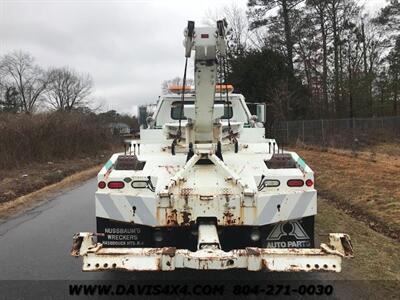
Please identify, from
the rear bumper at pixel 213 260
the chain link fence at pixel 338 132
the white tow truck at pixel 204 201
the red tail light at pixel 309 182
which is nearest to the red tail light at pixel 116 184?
the white tow truck at pixel 204 201

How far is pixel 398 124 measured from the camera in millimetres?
37188

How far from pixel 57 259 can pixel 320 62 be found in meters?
36.7

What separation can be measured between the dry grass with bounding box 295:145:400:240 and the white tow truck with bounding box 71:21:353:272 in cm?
316

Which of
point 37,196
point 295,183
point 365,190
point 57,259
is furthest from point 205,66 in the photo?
point 37,196

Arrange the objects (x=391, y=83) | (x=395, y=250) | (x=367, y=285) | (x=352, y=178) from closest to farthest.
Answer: (x=367, y=285)
(x=395, y=250)
(x=352, y=178)
(x=391, y=83)

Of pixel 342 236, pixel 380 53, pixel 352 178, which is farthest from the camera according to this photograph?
pixel 380 53

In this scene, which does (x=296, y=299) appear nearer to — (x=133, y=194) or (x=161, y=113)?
(x=133, y=194)

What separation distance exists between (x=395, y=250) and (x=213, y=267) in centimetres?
362

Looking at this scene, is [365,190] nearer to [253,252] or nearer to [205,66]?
[205,66]

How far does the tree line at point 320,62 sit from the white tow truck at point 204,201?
28682 millimetres

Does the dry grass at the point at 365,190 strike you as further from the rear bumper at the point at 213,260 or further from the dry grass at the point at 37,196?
the dry grass at the point at 37,196

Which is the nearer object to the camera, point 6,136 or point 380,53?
point 6,136

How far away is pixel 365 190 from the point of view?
1143cm

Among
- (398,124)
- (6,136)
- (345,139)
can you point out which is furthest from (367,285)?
(398,124)
